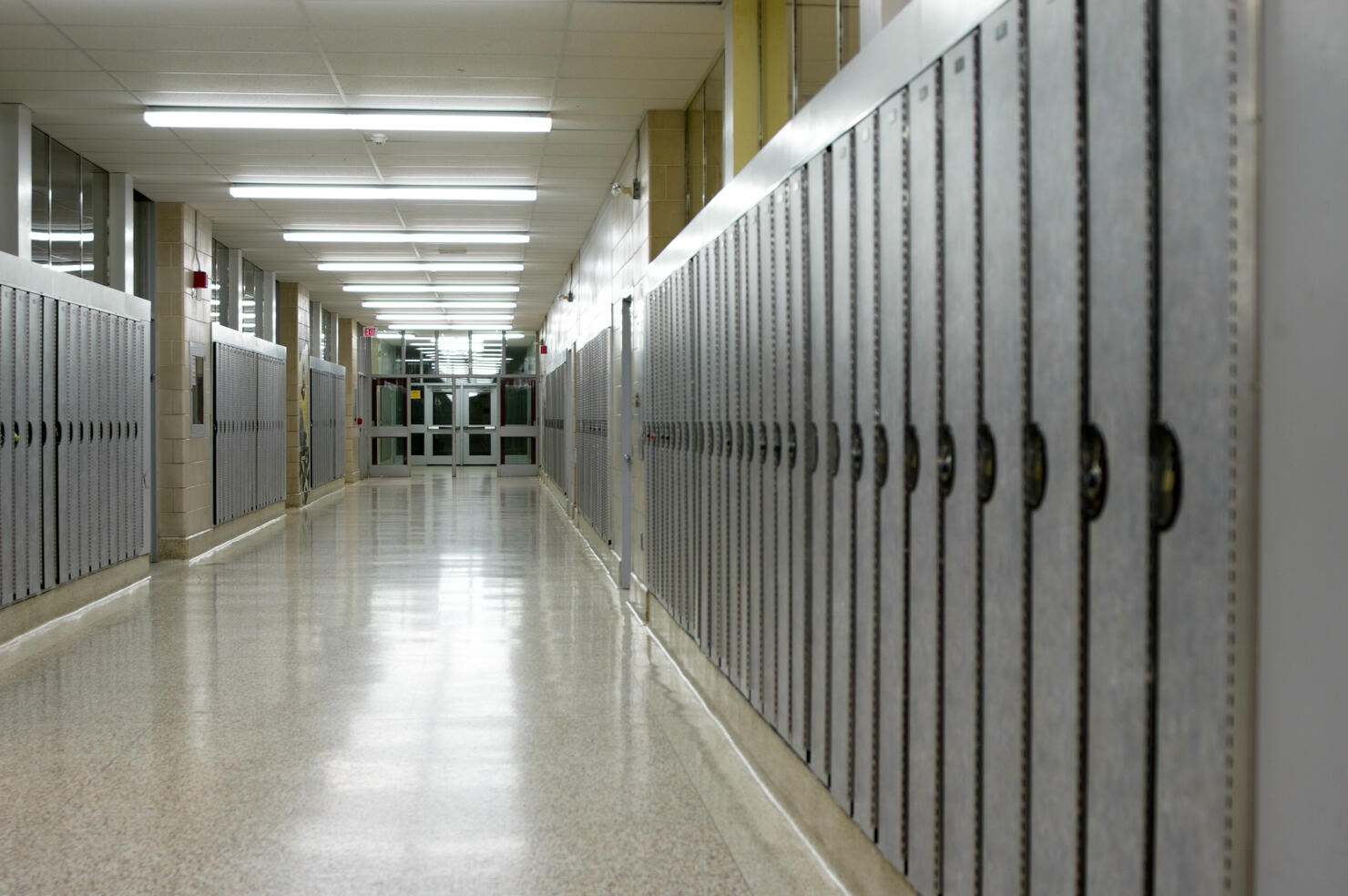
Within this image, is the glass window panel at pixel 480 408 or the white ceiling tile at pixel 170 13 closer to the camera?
the white ceiling tile at pixel 170 13

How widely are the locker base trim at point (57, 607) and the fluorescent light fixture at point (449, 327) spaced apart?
15.8 metres

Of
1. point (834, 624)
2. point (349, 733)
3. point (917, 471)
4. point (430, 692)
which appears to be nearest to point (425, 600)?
point (430, 692)

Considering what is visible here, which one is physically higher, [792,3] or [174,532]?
[792,3]

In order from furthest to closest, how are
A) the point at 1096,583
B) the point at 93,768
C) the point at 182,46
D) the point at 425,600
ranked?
the point at 425,600, the point at 182,46, the point at 93,768, the point at 1096,583

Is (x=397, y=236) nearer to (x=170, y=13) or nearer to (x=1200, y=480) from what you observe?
(x=170, y=13)

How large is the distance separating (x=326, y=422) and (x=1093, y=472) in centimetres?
1966

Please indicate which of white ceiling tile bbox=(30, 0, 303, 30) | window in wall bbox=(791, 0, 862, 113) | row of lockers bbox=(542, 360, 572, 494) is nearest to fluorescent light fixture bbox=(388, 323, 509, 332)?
row of lockers bbox=(542, 360, 572, 494)

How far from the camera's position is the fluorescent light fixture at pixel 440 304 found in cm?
2006

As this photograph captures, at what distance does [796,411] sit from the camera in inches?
147

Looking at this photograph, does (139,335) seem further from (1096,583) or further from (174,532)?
(1096,583)

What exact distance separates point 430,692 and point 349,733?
0.71 metres

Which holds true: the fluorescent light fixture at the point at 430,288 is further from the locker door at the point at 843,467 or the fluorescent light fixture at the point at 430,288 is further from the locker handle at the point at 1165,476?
the locker handle at the point at 1165,476

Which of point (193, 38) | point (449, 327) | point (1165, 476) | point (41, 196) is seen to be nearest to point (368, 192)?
point (41, 196)

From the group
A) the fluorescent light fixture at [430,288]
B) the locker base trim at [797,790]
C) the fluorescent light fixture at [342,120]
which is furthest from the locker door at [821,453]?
the fluorescent light fixture at [430,288]
